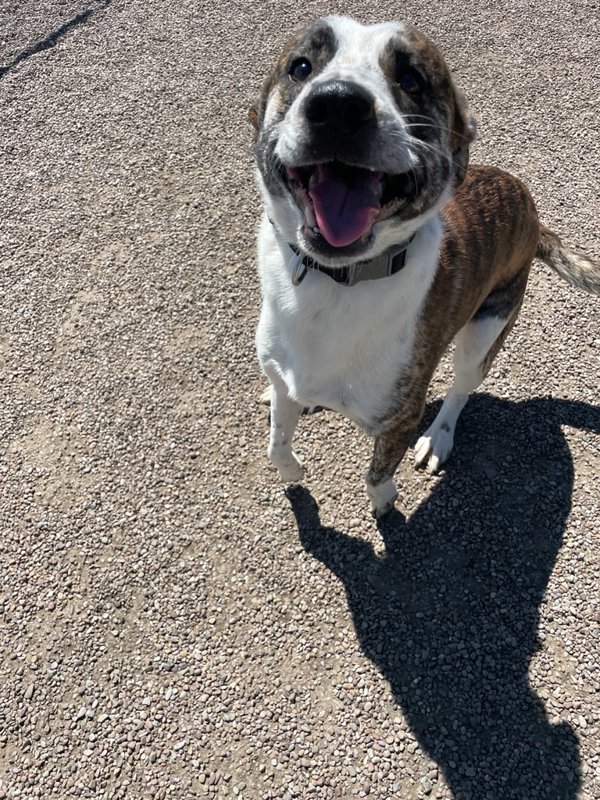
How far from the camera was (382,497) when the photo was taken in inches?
135

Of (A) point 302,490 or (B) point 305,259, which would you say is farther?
(A) point 302,490

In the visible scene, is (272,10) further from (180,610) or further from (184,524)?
(180,610)

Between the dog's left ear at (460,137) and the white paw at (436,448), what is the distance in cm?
177

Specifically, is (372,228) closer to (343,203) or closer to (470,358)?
(343,203)

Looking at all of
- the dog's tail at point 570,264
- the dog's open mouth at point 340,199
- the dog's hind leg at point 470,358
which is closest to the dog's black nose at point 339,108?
the dog's open mouth at point 340,199

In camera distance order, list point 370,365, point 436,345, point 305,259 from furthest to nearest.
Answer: point 436,345, point 370,365, point 305,259

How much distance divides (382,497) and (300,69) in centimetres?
223

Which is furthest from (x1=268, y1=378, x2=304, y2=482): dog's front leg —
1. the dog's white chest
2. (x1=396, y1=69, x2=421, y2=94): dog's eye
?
(x1=396, y1=69, x2=421, y2=94): dog's eye

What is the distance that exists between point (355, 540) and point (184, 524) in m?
1.06

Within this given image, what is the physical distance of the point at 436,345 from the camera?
288 centimetres

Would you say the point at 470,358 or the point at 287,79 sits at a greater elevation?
the point at 287,79

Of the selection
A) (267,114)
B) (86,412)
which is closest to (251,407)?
(86,412)

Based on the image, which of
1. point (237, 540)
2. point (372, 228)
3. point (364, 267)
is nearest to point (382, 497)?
point (237, 540)

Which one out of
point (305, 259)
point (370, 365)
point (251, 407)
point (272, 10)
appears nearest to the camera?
point (305, 259)
